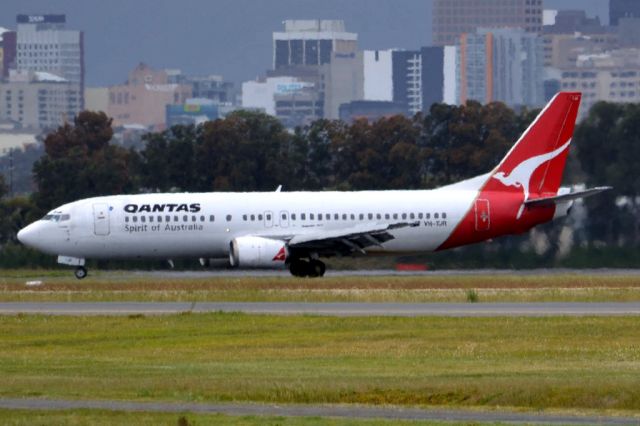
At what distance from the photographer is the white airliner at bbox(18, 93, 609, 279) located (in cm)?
6275

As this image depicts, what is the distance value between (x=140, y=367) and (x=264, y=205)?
100 feet

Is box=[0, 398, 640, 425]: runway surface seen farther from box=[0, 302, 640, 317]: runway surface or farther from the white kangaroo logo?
the white kangaroo logo

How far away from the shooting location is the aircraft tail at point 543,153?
6359 centimetres

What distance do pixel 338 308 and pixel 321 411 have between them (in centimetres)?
1840

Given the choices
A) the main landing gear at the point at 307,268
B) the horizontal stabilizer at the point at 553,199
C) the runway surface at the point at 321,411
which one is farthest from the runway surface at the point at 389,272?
the runway surface at the point at 321,411

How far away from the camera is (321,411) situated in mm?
27109

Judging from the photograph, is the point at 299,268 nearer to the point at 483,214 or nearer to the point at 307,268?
the point at 307,268

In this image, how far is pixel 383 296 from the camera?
1943 inches

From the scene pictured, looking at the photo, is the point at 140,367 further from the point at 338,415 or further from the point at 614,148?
the point at 614,148

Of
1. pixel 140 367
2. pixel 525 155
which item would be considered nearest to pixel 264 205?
pixel 525 155

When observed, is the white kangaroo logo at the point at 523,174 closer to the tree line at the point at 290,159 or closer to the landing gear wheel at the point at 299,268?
the landing gear wheel at the point at 299,268

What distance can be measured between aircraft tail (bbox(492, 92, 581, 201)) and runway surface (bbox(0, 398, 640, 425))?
36.6 m

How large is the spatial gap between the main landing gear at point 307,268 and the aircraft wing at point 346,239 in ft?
1.55

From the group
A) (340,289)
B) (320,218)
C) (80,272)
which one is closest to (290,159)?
(320,218)
